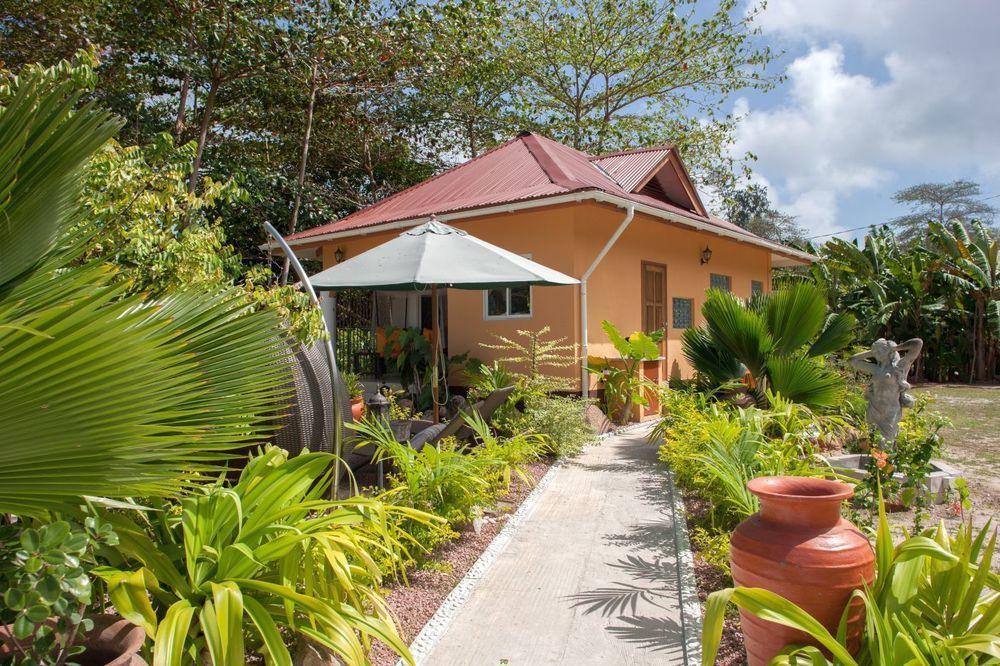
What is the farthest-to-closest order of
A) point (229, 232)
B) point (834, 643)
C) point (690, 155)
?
point (690, 155) → point (229, 232) → point (834, 643)

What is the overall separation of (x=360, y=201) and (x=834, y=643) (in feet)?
60.6

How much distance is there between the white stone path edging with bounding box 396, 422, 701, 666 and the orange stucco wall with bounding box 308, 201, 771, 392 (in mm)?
4881

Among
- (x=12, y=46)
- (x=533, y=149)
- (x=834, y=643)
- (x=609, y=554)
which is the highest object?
(x=12, y=46)

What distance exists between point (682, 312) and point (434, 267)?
7.80 metres

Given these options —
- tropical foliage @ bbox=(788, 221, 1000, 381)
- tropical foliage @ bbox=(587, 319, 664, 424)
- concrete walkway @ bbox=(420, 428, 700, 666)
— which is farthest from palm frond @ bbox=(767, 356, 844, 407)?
tropical foliage @ bbox=(788, 221, 1000, 381)

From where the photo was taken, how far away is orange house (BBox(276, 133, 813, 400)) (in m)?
9.87

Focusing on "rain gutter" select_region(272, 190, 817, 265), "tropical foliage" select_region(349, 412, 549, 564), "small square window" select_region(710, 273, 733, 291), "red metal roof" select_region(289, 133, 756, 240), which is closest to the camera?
"tropical foliage" select_region(349, 412, 549, 564)

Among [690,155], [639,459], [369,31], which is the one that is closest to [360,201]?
[369,31]

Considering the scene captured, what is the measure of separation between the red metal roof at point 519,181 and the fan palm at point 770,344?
271 centimetres

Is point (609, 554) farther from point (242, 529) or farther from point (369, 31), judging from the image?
point (369, 31)

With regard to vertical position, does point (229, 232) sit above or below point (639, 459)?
above

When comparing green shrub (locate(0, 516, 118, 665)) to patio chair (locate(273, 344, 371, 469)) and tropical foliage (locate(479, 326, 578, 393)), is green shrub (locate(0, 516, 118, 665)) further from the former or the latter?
tropical foliage (locate(479, 326, 578, 393))

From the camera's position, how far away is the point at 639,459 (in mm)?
7141

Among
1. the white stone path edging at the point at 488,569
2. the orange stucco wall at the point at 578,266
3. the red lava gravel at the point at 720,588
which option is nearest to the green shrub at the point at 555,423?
the white stone path edging at the point at 488,569
